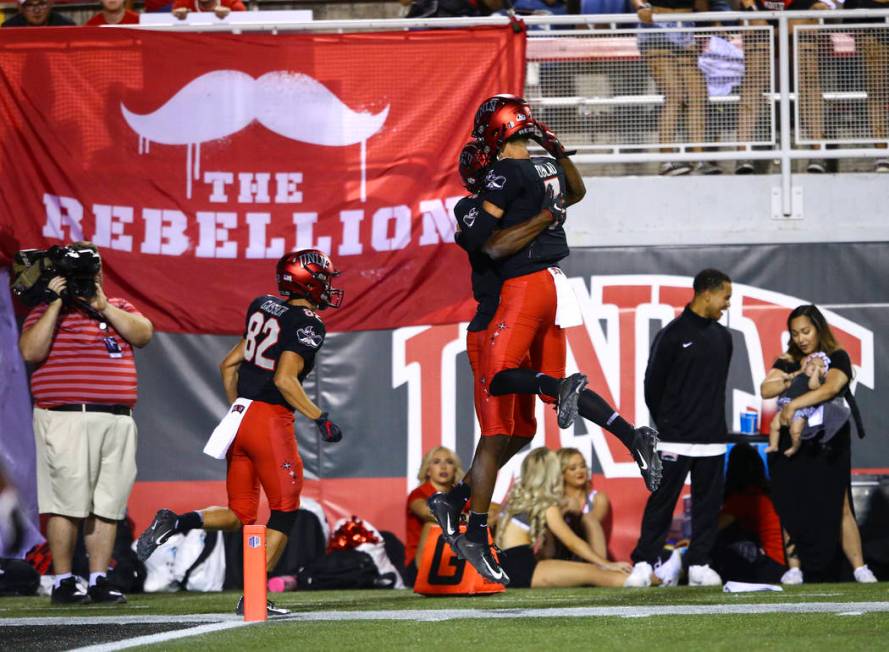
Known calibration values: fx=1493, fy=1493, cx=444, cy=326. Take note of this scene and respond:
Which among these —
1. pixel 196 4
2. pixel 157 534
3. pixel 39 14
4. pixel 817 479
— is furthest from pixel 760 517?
pixel 39 14

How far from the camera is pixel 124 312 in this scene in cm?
948

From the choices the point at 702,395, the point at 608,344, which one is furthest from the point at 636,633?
the point at 608,344

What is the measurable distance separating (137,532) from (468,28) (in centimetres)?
456

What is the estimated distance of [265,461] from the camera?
25.9 ft

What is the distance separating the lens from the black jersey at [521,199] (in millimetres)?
7152

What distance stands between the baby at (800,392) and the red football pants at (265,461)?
374 centimetres

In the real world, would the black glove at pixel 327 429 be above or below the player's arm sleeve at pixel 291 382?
below

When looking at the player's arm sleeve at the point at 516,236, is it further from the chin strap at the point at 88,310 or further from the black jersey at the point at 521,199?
the chin strap at the point at 88,310

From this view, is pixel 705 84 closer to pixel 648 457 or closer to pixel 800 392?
pixel 800 392

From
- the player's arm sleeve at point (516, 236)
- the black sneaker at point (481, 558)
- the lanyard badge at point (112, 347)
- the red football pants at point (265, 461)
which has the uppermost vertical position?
the player's arm sleeve at point (516, 236)

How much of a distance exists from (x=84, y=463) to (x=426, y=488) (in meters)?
2.55

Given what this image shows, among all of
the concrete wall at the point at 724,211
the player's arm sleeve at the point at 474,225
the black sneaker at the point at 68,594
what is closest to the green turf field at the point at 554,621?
the black sneaker at the point at 68,594

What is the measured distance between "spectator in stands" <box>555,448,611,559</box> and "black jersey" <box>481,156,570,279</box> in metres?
3.75

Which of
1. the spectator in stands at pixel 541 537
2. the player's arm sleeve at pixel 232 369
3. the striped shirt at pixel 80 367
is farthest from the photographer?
the spectator in stands at pixel 541 537
